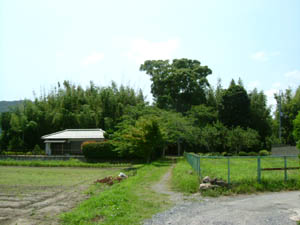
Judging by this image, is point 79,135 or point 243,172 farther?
point 79,135

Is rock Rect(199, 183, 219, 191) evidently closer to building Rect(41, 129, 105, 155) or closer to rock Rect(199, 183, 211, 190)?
rock Rect(199, 183, 211, 190)

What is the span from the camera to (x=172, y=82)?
1463 inches

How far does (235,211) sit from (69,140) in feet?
85.9

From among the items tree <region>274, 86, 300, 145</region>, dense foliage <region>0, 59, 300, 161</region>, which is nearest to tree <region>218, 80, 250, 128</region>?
dense foliage <region>0, 59, 300, 161</region>

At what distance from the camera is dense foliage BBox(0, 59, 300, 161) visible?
30.8 meters

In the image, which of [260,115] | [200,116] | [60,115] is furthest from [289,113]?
[60,115]

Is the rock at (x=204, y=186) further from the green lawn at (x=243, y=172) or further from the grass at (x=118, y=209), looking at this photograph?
the grass at (x=118, y=209)

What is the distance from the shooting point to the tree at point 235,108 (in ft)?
112

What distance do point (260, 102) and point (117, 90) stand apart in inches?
753

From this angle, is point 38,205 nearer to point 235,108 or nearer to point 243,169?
point 243,169

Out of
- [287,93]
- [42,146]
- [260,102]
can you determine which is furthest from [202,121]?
[42,146]

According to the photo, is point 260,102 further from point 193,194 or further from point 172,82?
point 193,194

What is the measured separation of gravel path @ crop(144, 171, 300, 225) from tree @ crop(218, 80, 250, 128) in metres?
26.7

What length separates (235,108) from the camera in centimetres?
3456
